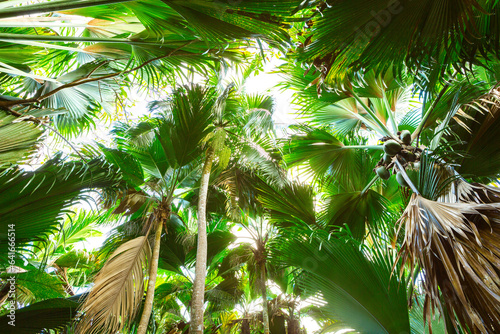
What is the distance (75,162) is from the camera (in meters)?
1.95

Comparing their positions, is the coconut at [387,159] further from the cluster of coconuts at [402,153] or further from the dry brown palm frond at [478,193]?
the dry brown palm frond at [478,193]

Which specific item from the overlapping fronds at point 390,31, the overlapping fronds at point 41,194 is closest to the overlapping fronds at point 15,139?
the overlapping fronds at point 41,194

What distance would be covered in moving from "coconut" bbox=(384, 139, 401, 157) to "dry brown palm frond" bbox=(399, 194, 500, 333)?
95cm

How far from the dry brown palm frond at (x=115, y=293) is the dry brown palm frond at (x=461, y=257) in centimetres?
205

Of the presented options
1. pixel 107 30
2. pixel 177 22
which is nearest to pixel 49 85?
pixel 107 30

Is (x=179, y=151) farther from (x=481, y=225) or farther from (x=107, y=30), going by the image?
(x=481, y=225)

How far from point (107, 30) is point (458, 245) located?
292 cm

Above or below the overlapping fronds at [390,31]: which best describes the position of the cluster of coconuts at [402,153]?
below

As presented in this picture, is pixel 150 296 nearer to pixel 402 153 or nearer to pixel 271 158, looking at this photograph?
pixel 271 158

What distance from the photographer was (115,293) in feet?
7.30

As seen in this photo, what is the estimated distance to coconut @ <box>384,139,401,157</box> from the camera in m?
2.31

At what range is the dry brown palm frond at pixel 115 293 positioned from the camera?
203 cm

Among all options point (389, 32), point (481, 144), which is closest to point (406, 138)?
point (481, 144)

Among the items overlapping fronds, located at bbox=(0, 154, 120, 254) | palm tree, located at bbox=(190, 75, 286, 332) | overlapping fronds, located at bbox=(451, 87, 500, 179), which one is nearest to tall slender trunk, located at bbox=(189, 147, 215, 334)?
palm tree, located at bbox=(190, 75, 286, 332)
